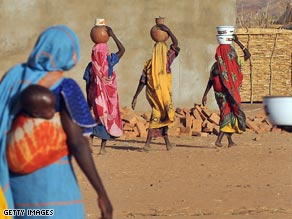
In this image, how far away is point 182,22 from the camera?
61.8ft

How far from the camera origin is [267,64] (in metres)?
22.0

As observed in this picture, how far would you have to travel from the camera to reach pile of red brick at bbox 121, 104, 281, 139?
1603 centimetres

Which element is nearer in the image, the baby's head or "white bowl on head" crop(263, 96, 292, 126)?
the baby's head

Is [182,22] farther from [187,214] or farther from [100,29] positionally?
[187,214]

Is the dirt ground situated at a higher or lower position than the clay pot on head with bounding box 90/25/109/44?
lower

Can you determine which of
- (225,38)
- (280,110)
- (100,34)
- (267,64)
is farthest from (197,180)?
(267,64)

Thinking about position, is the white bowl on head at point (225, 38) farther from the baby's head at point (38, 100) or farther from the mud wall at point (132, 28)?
the baby's head at point (38, 100)

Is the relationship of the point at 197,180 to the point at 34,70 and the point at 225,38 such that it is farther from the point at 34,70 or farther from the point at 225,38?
the point at 34,70

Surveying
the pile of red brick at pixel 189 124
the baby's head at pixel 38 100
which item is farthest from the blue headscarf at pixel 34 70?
the pile of red brick at pixel 189 124

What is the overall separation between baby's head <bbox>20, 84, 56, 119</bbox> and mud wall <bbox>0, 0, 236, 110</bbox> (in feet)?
42.9

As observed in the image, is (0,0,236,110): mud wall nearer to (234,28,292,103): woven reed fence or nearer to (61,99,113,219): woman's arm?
(234,28,292,103): woven reed fence

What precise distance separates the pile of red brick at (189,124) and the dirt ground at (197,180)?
617 mm

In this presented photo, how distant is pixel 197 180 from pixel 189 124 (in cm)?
562

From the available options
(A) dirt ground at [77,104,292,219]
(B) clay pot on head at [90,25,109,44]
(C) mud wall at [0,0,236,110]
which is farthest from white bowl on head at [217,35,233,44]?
(C) mud wall at [0,0,236,110]
